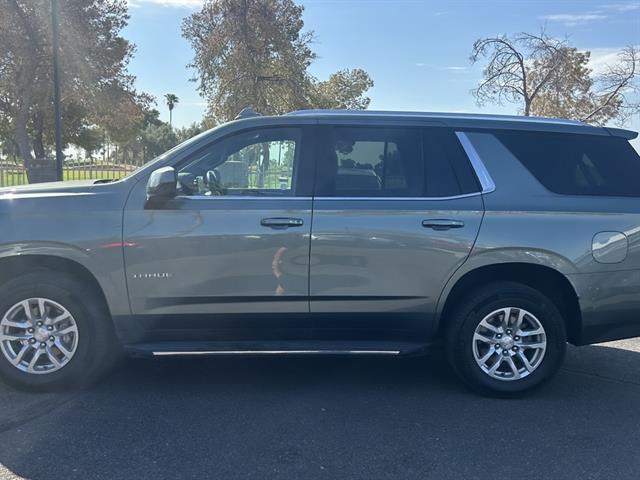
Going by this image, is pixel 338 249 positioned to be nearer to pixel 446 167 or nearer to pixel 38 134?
pixel 446 167

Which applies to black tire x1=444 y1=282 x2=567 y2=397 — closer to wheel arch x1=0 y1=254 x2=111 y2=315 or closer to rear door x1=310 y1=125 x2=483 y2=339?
rear door x1=310 y1=125 x2=483 y2=339

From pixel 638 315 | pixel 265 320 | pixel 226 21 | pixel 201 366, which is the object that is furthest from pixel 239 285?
pixel 226 21

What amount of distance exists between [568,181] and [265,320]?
7.94 ft

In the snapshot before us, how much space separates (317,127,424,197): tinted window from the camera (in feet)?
14.5

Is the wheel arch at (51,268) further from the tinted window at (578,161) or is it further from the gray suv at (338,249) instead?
the tinted window at (578,161)

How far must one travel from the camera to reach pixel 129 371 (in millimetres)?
4969

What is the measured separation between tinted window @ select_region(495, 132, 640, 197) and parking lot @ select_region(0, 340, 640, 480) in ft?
5.12

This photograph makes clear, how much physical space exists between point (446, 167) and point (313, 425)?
2021 millimetres

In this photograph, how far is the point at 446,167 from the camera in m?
4.50

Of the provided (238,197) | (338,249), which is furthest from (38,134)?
(338,249)

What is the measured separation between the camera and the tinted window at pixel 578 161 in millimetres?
4555

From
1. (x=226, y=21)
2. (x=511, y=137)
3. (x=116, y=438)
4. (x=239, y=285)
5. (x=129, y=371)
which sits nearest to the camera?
(x=116, y=438)

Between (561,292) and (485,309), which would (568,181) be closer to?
(561,292)

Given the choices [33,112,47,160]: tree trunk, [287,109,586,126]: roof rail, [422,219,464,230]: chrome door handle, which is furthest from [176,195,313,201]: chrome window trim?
[33,112,47,160]: tree trunk
